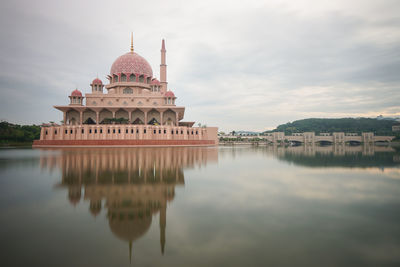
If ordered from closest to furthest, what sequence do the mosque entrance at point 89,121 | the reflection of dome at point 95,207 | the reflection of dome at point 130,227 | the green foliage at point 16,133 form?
1. the reflection of dome at point 130,227
2. the reflection of dome at point 95,207
3. the green foliage at point 16,133
4. the mosque entrance at point 89,121

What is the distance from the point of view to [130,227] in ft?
12.9

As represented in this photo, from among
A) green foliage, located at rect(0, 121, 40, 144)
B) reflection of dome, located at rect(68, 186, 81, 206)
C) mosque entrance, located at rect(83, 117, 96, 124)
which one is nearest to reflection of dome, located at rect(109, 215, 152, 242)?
reflection of dome, located at rect(68, 186, 81, 206)

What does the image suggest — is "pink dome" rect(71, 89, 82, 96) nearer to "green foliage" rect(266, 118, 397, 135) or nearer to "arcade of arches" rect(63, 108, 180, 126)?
"arcade of arches" rect(63, 108, 180, 126)

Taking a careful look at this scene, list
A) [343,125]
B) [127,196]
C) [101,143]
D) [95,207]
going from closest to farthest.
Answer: [95,207] → [127,196] → [101,143] → [343,125]

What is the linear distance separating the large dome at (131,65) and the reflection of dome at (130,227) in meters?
45.0

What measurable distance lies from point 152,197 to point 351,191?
5.97 meters

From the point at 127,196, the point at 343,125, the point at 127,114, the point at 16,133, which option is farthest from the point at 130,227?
the point at 343,125

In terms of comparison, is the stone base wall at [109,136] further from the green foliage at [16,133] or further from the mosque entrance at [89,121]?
the green foliage at [16,133]

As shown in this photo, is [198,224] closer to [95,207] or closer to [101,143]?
[95,207]

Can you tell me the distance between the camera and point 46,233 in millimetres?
3637

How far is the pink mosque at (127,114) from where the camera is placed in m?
36.0

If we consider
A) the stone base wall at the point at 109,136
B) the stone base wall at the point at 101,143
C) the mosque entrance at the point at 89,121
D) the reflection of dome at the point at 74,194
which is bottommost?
the reflection of dome at the point at 74,194

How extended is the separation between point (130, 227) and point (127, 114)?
4384cm

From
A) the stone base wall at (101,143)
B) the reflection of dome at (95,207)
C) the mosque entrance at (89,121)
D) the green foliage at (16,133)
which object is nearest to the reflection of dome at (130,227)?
the reflection of dome at (95,207)
